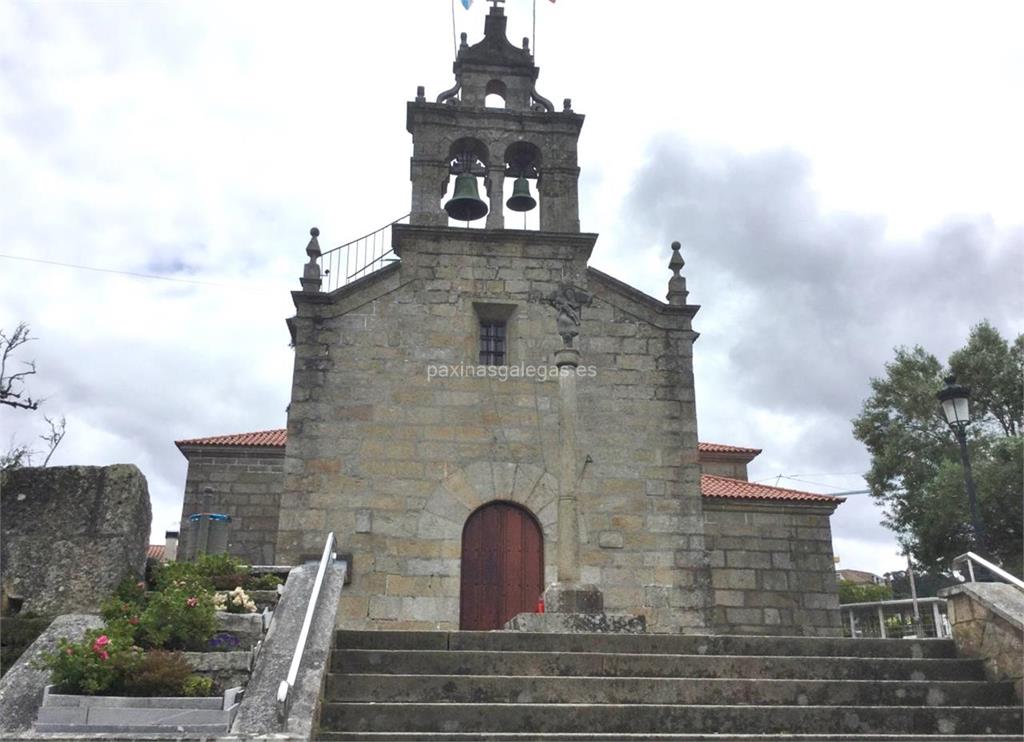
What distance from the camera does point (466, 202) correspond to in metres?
14.0

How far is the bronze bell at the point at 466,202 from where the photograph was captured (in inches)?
547

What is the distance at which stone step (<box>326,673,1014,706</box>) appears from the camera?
6500 millimetres

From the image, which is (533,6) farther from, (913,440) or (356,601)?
(913,440)

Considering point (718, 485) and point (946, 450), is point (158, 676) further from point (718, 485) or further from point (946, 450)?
point (946, 450)

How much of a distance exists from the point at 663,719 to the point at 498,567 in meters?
6.08

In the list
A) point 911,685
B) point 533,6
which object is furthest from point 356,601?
point 533,6

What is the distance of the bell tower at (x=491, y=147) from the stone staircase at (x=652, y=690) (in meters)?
8.13

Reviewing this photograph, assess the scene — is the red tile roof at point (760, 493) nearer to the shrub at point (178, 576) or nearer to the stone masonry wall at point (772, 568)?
the stone masonry wall at point (772, 568)

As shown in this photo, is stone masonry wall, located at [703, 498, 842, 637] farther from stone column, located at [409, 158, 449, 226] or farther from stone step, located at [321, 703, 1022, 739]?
stone step, located at [321, 703, 1022, 739]

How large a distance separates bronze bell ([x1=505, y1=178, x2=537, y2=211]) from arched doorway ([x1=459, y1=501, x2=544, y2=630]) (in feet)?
17.0

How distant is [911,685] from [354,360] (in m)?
8.75

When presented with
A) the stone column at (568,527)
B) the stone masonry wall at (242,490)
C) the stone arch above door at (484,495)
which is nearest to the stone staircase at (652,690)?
the stone column at (568,527)

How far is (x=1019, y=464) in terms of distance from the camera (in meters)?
23.7

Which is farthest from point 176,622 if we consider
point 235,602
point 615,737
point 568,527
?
point 568,527
